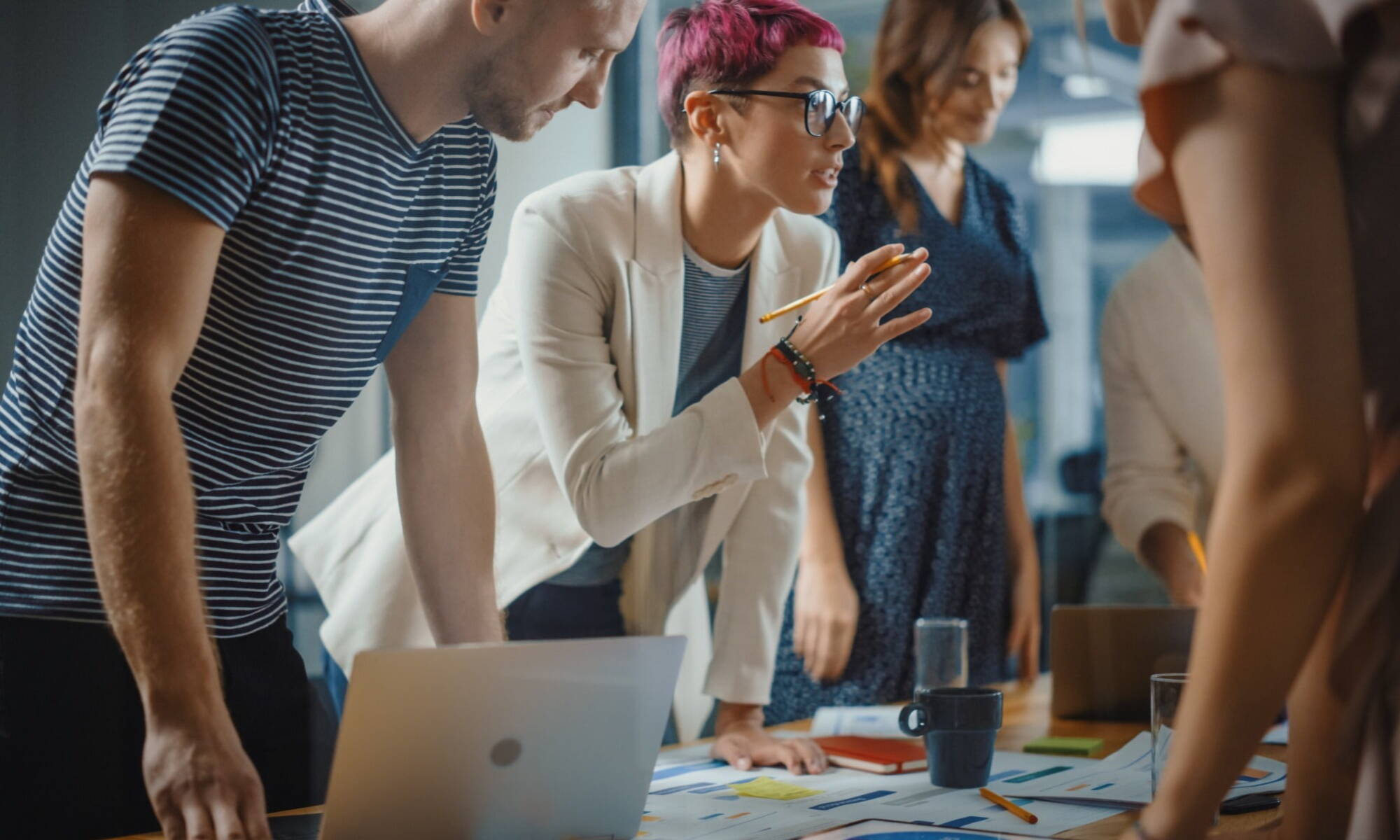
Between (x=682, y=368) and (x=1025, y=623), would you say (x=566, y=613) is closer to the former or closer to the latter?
(x=682, y=368)

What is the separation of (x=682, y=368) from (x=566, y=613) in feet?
1.23

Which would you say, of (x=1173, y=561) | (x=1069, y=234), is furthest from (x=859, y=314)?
(x=1069, y=234)

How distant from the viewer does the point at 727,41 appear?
65.9 inches

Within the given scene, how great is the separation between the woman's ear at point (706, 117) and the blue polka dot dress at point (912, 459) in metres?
0.51

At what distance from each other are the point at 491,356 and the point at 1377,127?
106 centimetres

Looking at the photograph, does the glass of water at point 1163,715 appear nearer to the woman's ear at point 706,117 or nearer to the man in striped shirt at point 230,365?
the man in striped shirt at point 230,365

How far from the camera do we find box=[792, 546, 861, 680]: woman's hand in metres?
2.07

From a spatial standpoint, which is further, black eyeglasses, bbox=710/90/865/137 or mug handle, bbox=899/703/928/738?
black eyeglasses, bbox=710/90/865/137

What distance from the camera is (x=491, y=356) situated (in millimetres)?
1551

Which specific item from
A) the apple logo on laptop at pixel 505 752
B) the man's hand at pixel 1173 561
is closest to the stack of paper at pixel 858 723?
the apple logo on laptop at pixel 505 752

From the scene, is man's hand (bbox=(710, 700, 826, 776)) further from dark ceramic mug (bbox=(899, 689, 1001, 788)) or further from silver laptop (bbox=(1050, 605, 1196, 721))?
silver laptop (bbox=(1050, 605, 1196, 721))

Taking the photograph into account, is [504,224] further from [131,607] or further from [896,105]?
[896,105]

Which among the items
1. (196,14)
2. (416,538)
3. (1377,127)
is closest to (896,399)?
(416,538)

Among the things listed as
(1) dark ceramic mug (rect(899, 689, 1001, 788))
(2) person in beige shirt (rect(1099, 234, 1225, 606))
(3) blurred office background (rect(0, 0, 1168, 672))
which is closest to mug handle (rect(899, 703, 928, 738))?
(1) dark ceramic mug (rect(899, 689, 1001, 788))
